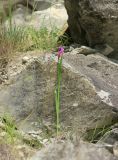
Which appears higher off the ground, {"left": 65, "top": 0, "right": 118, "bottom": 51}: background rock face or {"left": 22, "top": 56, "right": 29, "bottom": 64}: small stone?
{"left": 65, "top": 0, "right": 118, "bottom": 51}: background rock face

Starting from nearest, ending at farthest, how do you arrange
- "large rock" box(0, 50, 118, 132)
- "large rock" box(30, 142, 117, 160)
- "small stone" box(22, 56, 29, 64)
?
"large rock" box(30, 142, 117, 160), "large rock" box(0, 50, 118, 132), "small stone" box(22, 56, 29, 64)

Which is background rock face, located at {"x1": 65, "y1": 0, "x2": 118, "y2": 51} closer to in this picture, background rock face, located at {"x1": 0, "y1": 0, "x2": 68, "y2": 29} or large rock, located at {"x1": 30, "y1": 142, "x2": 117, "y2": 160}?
background rock face, located at {"x1": 0, "y1": 0, "x2": 68, "y2": 29}

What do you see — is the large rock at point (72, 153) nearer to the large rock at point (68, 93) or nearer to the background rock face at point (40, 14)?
the large rock at point (68, 93)

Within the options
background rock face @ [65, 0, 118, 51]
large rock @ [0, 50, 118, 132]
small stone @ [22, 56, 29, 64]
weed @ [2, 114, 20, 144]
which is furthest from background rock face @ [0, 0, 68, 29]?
weed @ [2, 114, 20, 144]

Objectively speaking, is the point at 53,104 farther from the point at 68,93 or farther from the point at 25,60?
the point at 25,60

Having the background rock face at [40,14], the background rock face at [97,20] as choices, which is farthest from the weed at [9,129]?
the background rock face at [40,14]

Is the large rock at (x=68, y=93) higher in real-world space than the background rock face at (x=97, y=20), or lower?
lower
